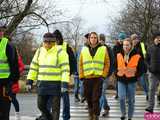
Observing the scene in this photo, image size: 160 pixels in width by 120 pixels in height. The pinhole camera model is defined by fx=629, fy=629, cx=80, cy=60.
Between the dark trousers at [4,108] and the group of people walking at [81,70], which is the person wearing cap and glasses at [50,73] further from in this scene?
the dark trousers at [4,108]

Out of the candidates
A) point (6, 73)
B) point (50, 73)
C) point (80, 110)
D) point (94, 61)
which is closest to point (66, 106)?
point (94, 61)

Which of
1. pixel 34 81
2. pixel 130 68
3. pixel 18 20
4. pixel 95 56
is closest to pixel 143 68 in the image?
pixel 130 68

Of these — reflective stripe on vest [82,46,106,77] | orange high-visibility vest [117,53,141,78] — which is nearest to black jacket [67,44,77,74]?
reflective stripe on vest [82,46,106,77]

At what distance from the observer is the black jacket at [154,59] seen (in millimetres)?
14211

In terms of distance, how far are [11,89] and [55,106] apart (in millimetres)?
1845

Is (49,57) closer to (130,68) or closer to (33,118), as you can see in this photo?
(130,68)

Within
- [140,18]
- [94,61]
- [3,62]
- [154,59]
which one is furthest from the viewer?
[140,18]

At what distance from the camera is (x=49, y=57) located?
11.4 m

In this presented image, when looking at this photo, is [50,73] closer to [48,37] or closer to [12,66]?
[48,37]

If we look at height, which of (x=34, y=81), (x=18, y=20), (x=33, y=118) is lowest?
(x=33, y=118)

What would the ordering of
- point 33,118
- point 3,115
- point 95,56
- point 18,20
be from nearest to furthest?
point 3,115 < point 95,56 < point 33,118 < point 18,20

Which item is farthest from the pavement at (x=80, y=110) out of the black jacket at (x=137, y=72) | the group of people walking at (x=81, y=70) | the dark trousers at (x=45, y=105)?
the dark trousers at (x=45, y=105)

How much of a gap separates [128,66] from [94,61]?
910 mm

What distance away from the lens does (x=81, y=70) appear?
1289cm
